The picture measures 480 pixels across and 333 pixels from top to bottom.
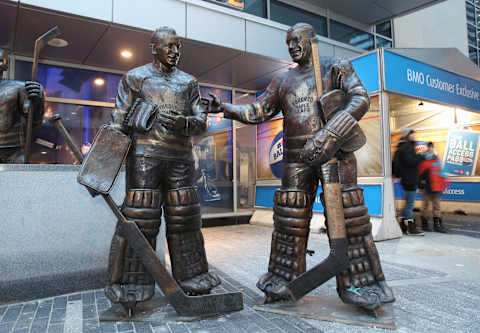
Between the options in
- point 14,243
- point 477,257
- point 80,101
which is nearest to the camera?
point 14,243

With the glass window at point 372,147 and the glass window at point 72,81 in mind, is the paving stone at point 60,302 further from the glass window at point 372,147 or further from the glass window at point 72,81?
the glass window at point 372,147

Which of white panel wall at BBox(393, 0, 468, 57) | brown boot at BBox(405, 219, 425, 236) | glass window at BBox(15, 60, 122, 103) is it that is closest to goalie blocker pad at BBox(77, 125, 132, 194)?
glass window at BBox(15, 60, 122, 103)

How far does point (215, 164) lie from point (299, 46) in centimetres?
561

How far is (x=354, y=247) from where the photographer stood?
227cm

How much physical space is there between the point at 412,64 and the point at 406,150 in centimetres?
161

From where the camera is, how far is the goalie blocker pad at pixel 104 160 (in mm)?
2168

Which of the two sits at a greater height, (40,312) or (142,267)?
(142,267)

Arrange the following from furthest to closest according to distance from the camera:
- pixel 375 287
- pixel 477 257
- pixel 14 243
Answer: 1. pixel 477 257
2. pixel 14 243
3. pixel 375 287

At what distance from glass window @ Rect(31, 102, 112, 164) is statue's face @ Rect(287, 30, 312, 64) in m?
5.11

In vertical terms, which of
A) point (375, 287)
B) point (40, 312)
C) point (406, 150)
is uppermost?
point (406, 150)

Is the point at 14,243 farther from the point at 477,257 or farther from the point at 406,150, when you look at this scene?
the point at 406,150

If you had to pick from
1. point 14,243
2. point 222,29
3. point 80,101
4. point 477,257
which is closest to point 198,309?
point 14,243

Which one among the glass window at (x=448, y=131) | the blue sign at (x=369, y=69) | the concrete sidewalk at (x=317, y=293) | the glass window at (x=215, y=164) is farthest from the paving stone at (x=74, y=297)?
the glass window at (x=448, y=131)

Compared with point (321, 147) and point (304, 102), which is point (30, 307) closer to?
point (321, 147)
